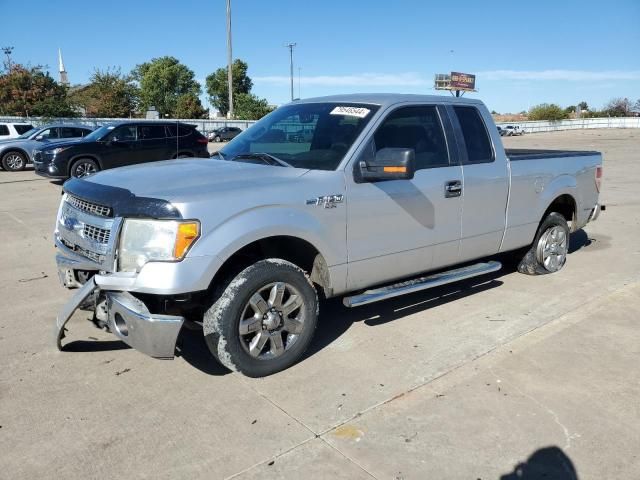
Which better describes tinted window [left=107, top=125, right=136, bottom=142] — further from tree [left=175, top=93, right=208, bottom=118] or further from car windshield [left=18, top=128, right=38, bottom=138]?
tree [left=175, top=93, right=208, bottom=118]

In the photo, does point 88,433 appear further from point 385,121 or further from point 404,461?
point 385,121

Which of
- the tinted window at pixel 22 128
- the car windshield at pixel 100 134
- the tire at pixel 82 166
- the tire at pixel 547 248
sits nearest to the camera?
the tire at pixel 547 248

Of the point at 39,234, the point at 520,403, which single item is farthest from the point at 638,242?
the point at 39,234

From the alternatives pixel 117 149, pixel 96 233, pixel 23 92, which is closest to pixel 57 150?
pixel 117 149

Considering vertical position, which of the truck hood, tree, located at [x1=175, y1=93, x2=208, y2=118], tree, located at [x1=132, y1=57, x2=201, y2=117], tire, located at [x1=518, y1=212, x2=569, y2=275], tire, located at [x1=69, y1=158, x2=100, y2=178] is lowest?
tire, located at [x1=518, y1=212, x2=569, y2=275]

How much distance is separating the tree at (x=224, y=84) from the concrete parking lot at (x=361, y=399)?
256 ft

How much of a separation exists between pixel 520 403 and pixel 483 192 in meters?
2.13

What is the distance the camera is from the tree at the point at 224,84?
80.9 metres

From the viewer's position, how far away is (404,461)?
2801 millimetres

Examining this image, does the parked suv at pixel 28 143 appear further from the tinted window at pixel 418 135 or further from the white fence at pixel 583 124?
the white fence at pixel 583 124

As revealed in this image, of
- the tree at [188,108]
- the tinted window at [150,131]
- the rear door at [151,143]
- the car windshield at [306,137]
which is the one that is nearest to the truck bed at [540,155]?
the car windshield at [306,137]

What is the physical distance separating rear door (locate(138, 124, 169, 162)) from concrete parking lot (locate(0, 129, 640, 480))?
9.86 metres

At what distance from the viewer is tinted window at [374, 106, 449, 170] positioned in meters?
4.28

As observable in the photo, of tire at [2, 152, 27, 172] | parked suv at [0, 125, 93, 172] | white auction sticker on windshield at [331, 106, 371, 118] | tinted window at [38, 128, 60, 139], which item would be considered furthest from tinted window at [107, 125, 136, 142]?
→ white auction sticker on windshield at [331, 106, 371, 118]
